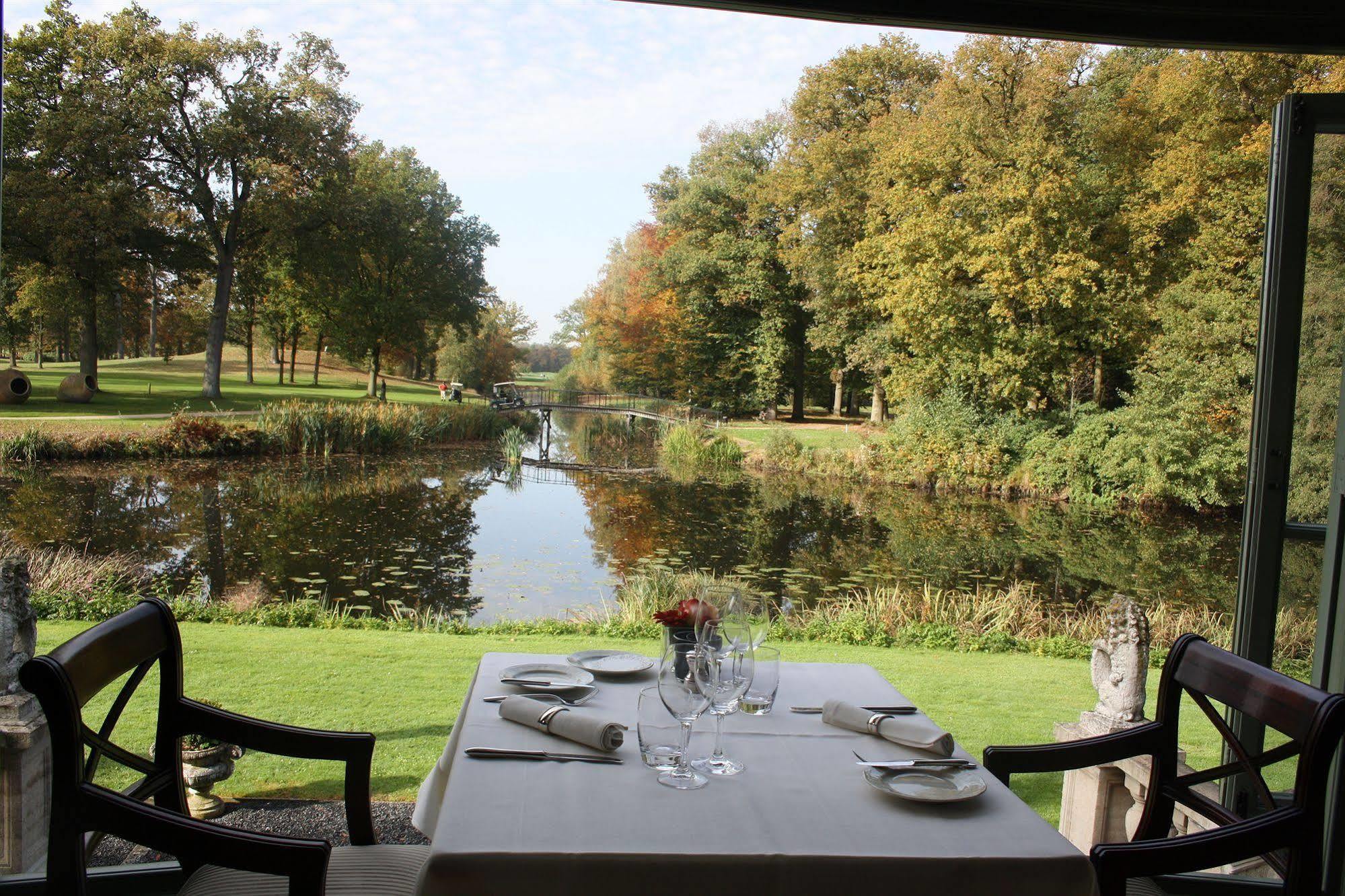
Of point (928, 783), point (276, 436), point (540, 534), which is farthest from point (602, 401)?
point (928, 783)

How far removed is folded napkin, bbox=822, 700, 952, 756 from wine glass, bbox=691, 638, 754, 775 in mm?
222

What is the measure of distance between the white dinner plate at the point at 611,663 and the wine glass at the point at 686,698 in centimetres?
47

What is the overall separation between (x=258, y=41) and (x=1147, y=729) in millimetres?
22004

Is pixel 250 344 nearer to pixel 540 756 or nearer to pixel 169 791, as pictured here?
pixel 169 791

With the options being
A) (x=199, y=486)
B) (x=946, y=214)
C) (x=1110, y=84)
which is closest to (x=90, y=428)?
(x=199, y=486)

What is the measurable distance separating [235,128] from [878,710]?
20602mm

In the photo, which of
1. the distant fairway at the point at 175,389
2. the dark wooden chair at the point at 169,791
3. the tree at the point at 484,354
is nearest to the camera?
the dark wooden chair at the point at 169,791

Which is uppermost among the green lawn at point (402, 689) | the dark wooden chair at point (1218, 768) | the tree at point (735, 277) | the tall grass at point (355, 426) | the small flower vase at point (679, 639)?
the tree at point (735, 277)

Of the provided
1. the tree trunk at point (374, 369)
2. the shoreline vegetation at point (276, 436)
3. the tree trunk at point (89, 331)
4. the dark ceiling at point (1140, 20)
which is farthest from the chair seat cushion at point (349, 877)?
Result: the tree trunk at point (374, 369)

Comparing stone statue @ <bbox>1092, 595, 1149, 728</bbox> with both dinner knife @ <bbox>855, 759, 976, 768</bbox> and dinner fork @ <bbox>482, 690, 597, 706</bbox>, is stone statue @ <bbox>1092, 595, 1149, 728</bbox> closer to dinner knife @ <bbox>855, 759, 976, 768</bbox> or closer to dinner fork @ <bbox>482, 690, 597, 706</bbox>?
dinner knife @ <bbox>855, 759, 976, 768</bbox>

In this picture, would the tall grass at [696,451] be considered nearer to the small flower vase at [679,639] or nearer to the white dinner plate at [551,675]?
the white dinner plate at [551,675]

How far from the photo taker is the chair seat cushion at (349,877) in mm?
1558

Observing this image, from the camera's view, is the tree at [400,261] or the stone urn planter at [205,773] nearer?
the stone urn planter at [205,773]

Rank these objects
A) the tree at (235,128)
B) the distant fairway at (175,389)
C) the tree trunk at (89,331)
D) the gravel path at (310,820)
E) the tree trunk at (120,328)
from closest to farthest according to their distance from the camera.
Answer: the gravel path at (310,820) → the distant fairway at (175,389) → the tree trunk at (89,331) → the tree trunk at (120,328) → the tree at (235,128)
